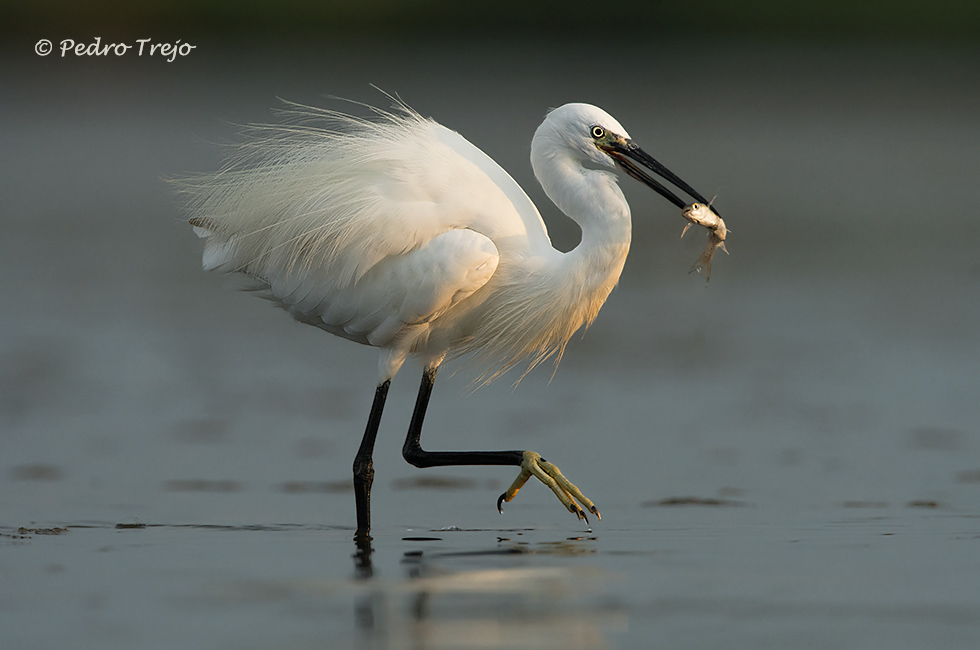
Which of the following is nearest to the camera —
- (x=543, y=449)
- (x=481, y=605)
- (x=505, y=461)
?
(x=481, y=605)

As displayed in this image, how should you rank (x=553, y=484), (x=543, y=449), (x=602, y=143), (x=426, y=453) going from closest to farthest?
1. (x=553, y=484)
2. (x=602, y=143)
3. (x=426, y=453)
4. (x=543, y=449)

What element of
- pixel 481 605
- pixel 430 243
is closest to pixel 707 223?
pixel 430 243

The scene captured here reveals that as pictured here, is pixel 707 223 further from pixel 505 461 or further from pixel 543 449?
pixel 543 449

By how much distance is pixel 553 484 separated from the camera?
5863mm

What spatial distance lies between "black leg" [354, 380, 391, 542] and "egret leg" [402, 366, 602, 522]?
0.29m

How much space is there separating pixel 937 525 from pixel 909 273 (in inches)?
299

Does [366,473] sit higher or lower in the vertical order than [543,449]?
lower

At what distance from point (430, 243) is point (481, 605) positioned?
2.12 meters

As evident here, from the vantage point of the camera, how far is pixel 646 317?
11336 millimetres

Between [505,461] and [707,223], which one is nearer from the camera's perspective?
[707,223]

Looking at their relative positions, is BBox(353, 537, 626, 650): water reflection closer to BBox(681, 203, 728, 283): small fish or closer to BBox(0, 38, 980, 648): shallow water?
BBox(0, 38, 980, 648): shallow water

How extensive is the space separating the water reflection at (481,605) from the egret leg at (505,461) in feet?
2.02

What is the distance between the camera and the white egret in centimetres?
605

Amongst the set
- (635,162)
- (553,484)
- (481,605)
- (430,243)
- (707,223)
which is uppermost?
(635,162)
